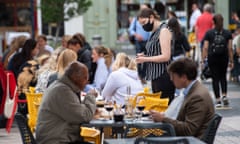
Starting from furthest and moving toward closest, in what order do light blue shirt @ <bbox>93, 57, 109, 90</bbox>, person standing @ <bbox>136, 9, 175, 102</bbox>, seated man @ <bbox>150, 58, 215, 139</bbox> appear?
1. light blue shirt @ <bbox>93, 57, 109, 90</bbox>
2. person standing @ <bbox>136, 9, 175, 102</bbox>
3. seated man @ <bbox>150, 58, 215, 139</bbox>

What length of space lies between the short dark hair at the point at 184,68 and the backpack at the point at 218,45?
818 cm

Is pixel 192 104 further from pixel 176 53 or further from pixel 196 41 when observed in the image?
pixel 196 41

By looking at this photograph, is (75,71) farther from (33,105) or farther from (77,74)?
(33,105)

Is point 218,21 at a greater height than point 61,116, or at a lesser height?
greater

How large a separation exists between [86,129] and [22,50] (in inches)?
253

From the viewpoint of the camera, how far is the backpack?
15555mm

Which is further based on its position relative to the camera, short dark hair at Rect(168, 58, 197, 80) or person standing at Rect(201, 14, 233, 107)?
person standing at Rect(201, 14, 233, 107)

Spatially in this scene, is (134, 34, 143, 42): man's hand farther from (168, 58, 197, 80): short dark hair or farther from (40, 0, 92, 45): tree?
(168, 58, 197, 80): short dark hair

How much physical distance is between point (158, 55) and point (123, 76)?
2.20 feet

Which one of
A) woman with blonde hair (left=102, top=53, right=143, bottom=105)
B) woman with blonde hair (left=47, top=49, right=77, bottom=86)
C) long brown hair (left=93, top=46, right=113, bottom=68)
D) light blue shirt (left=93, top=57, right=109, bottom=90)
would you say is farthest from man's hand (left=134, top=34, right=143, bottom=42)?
woman with blonde hair (left=47, top=49, right=77, bottom=86)

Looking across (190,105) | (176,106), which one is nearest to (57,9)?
(176,106)

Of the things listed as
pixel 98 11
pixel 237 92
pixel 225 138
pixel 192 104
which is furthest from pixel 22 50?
pixel 98 11

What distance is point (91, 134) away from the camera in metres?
8.64

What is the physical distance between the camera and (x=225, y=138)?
12.0 m
